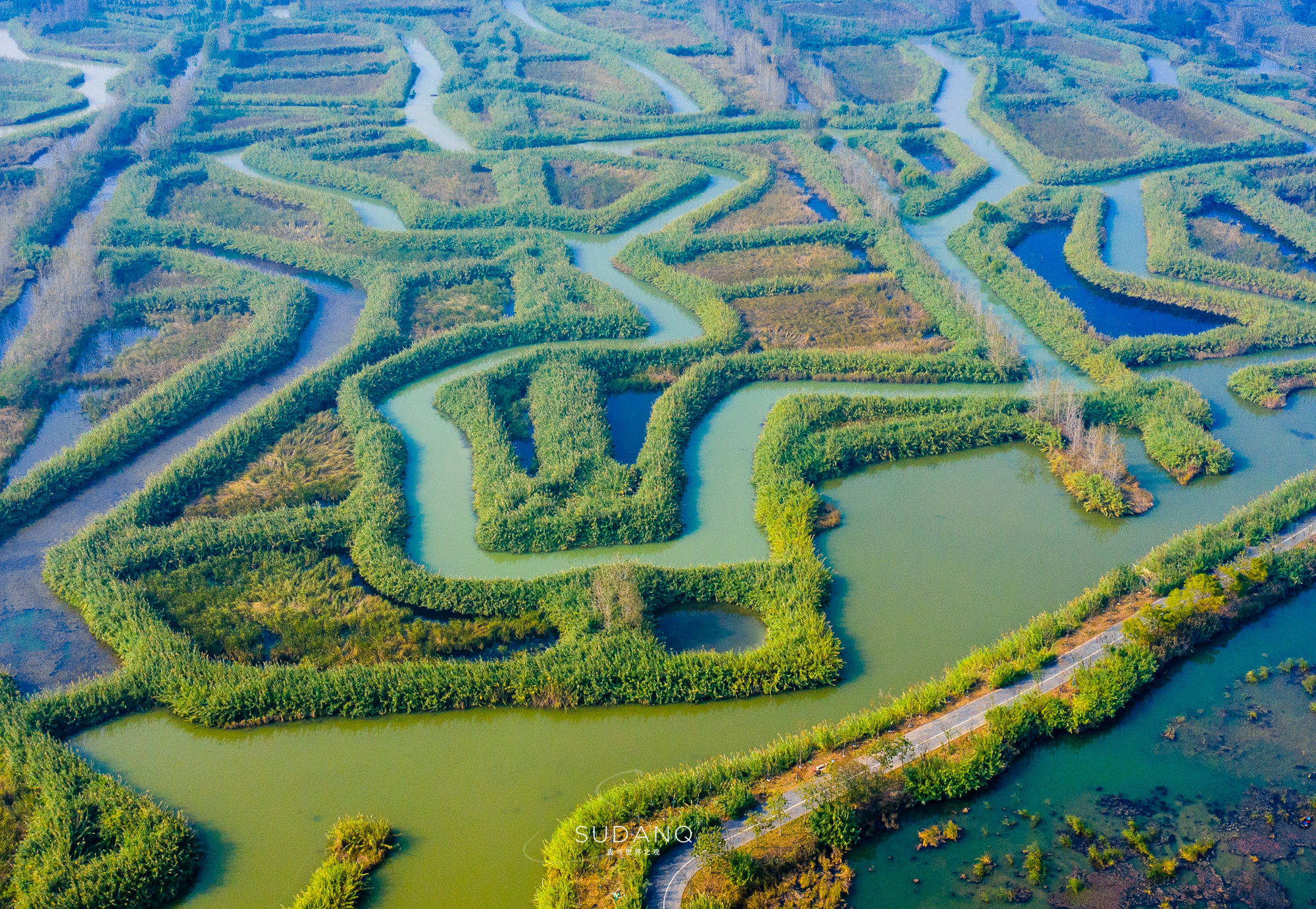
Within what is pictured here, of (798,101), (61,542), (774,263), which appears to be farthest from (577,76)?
(61,542)

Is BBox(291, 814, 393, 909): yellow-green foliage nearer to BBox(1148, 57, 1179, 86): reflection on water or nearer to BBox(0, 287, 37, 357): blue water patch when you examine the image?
BBox(0, 287, 37, 357): blue water patch

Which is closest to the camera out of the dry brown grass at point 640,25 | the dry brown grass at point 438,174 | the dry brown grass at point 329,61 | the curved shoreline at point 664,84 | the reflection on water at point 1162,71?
the dry brown grass at point 438,174

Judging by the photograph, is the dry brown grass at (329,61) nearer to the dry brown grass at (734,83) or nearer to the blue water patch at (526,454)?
the dry brown grass at (734,83)

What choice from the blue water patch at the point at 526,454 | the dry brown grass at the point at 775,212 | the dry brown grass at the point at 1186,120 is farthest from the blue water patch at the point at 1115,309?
the blue water patch at the point at 526,454

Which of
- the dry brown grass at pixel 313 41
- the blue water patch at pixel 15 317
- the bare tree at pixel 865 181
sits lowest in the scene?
the blue water patch at pixel 15 317

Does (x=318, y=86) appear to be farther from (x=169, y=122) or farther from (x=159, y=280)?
(x=159, y=280)

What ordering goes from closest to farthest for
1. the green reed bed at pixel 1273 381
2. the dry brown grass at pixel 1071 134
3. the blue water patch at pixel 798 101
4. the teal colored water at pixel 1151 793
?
1. the teal colored water at pixel 1151 793
2. the green reed bed at pixel 1273 381
3. the dry brown grass at pixel 1071 134
4. the blue water patch at pixel 798 101

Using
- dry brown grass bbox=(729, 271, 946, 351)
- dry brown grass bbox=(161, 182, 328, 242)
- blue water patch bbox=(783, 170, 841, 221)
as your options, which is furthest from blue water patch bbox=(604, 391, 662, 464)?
dry brown grass bbox=(161, 182, 328, 242)

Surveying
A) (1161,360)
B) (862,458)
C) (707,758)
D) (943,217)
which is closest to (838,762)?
(707,758)
